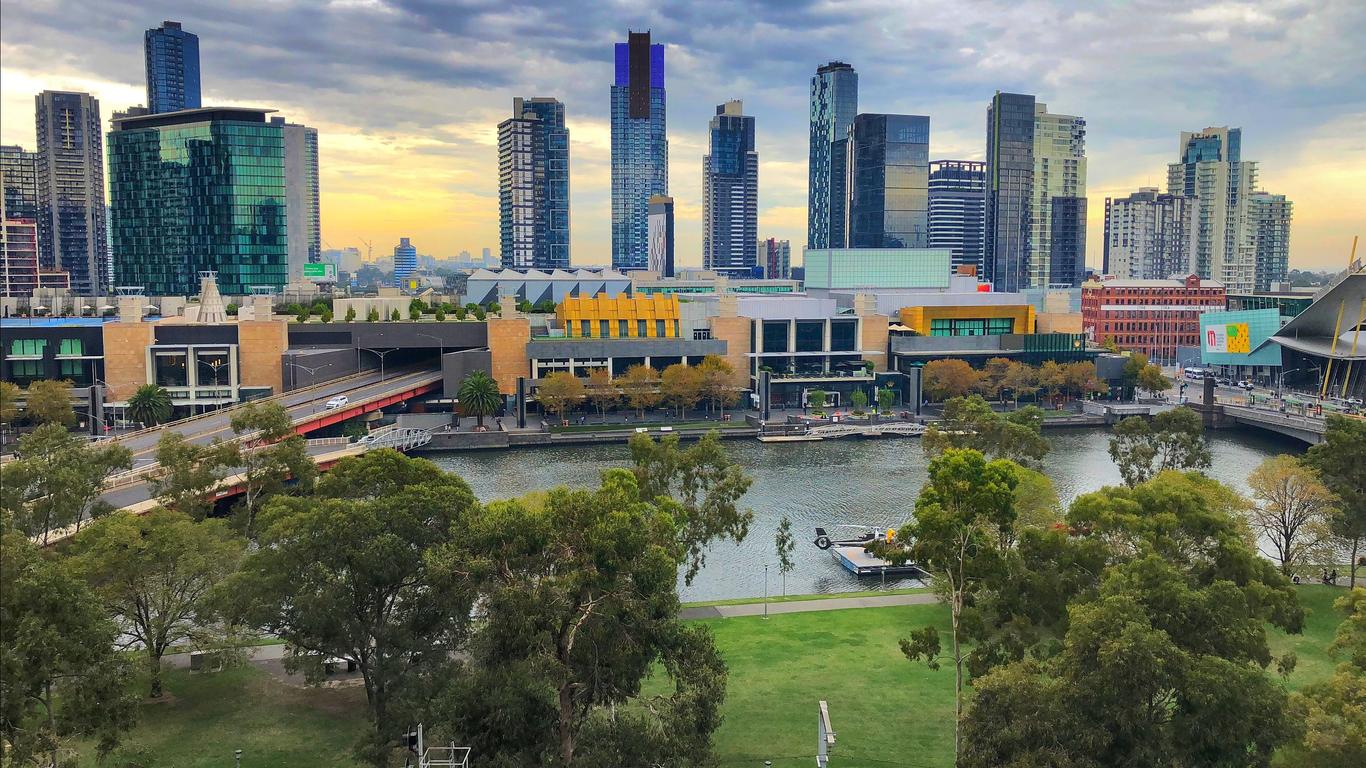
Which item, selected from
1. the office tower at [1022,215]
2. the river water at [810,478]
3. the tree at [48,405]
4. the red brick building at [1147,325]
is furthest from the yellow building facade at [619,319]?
the office tower at [1022,215]

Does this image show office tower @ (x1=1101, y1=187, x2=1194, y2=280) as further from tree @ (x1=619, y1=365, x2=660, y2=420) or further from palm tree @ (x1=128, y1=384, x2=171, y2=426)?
palm tree @ (x1=128, y1=384, x2=171, y2=426)

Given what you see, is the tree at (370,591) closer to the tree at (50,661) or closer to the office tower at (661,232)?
the tree at (50,661)

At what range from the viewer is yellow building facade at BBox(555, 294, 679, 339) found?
197 feet

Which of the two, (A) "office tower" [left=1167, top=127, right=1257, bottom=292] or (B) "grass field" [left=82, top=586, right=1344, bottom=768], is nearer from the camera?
(B) "grass field" [left=82, top=586, right=1344, bottom=768]

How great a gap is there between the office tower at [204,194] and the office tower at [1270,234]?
13240cm

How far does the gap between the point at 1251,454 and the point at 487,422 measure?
3385 cm

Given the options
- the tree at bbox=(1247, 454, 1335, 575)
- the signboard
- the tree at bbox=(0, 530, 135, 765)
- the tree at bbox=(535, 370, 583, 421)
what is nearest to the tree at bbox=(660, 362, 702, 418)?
the tree at bbox=(535, 370, 583, 421)

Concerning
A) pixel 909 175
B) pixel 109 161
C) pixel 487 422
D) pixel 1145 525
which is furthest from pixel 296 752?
pixel 909 175

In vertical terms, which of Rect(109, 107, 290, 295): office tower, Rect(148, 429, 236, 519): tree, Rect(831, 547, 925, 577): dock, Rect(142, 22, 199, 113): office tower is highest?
Rect(142, 22, 199, 113): office tower

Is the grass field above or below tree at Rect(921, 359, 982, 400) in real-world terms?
below

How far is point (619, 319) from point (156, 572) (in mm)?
44092

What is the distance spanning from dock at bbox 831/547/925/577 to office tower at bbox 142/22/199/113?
189835 millimetres

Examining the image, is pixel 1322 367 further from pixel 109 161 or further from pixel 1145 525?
pixel 109 161

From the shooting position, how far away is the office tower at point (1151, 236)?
164 m
